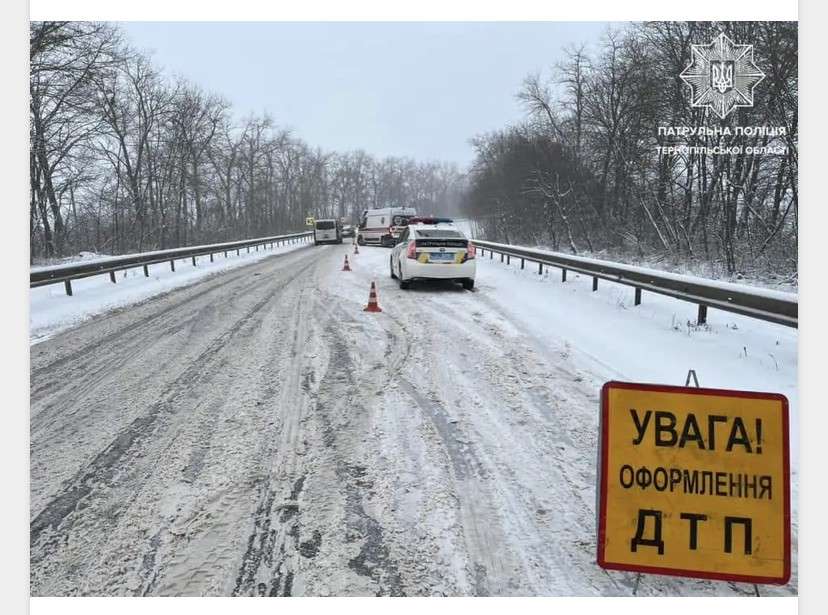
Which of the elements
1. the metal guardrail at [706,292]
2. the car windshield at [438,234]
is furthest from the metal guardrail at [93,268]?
the metal guardrail at [706,292]

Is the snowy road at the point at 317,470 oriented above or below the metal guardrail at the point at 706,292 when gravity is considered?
below


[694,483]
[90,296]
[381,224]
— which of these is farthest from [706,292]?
[381,224]

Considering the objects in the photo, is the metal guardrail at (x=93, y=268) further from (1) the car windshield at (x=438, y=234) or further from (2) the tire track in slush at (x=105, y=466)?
(1) the car windshield at (x=438, y=234)

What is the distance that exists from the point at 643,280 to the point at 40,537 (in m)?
9.09

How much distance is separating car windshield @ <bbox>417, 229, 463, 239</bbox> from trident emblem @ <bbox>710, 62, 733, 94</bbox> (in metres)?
6.68

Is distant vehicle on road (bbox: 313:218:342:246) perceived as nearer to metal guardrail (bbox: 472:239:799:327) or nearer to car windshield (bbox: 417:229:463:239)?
car windshield (bbox: 417:229:463:239)

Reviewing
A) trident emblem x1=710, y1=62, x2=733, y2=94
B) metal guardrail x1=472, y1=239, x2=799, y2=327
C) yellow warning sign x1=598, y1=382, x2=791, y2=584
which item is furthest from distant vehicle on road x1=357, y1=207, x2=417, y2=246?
yellow warning sign x1=598, y1=382, x2=791, y2=584

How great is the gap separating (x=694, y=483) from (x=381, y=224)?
35303 mm

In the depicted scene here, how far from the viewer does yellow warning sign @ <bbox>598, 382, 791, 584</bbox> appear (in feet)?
8.27

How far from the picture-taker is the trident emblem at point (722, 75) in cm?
1161

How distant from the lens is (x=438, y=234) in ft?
41.4

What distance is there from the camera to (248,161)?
5381cm

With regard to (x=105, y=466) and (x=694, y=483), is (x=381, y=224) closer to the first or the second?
(x=105, y=466)

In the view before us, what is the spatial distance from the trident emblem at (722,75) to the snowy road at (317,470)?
28.6ft
